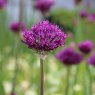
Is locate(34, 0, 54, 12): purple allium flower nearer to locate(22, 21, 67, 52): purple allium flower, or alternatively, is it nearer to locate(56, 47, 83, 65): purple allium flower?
locate(56, 47, 83, 65): purple allium flower

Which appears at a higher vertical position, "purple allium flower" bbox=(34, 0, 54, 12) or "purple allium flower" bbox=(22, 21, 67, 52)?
"purple allium flower" bbox=(34, 0, 54, 12)

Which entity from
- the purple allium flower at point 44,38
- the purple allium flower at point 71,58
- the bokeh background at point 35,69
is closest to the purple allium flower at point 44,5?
the bokeh background at point 35,69

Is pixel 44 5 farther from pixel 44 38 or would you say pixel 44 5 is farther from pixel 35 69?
pixel 44 38

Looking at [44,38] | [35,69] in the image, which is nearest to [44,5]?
[35,69]

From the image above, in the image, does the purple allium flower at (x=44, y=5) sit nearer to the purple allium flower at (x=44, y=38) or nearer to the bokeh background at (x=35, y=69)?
the bokeh background at (x=35, y=69)

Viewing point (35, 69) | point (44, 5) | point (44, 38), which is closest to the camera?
point (44, 38)

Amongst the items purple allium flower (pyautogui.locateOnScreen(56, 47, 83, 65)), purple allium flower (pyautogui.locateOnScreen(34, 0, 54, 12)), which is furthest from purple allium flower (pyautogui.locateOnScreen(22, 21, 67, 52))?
purple allium flower (pyautogui.locateOnScreen(34, 0, 54, 12))

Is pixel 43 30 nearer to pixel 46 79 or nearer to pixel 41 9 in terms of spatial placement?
pixel 41 9

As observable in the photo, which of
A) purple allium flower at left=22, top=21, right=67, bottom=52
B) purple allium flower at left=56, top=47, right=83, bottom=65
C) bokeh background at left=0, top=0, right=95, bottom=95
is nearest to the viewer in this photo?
purple allium flower at left=22, top=21, right=67, bottom=52
